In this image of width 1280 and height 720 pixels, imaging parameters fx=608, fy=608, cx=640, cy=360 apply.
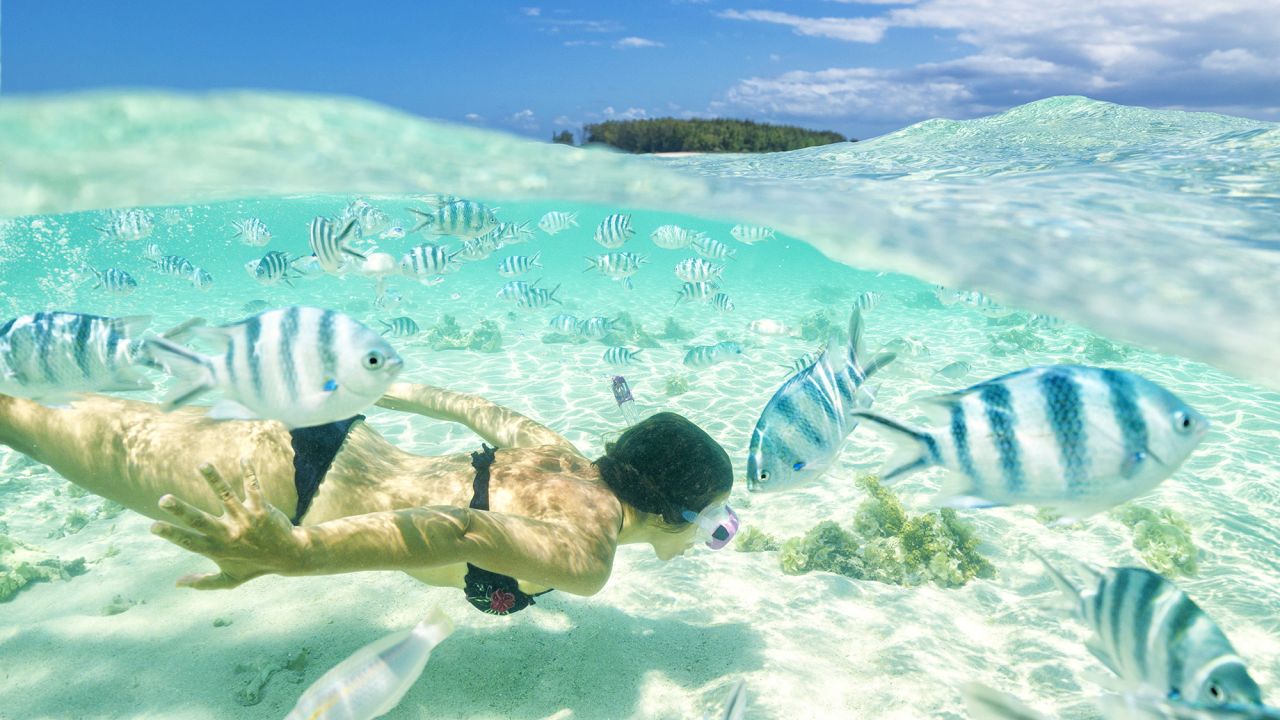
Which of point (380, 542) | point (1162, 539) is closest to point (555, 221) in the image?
point (380, 542)

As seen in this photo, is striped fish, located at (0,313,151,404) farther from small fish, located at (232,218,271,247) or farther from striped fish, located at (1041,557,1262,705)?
small fish, located at (232,218,271,247)

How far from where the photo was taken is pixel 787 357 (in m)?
16.1

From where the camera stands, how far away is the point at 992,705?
1.65 metres

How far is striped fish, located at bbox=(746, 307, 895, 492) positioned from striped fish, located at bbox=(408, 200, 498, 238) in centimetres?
586

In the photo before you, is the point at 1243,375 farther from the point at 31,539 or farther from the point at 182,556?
the point at 31,539

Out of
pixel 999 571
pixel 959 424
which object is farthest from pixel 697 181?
pixel 959 424

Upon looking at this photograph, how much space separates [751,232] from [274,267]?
8372mm

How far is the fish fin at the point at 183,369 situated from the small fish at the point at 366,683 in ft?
4.31

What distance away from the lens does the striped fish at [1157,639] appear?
6.97ft

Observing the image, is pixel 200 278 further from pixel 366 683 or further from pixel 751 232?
pixel 366 683

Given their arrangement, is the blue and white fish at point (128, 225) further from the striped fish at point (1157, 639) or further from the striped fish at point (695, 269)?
the striped fish at point (1157, 639)

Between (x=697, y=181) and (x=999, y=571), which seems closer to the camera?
(x=999, y=571)

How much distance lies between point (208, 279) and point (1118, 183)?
15.2 m

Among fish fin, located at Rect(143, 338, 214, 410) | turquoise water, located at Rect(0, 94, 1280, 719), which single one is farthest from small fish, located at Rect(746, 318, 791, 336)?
fish fin, located at Rect(143, 338, 214, 410)
